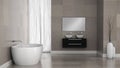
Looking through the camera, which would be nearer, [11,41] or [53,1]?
[11,41]

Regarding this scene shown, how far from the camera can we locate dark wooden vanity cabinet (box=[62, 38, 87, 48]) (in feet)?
30.0

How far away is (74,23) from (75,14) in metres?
0.38

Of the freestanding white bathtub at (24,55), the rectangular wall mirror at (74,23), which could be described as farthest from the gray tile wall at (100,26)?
the freestanding white bathtub at (24,55)

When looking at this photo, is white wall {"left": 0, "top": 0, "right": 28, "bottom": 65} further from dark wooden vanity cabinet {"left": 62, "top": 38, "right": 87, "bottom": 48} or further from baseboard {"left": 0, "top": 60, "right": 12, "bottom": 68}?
dark wooden vanity cabinet {"left": 62, "top": 38, "right": 87, "bottom": 48}

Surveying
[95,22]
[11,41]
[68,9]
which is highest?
[68,9]

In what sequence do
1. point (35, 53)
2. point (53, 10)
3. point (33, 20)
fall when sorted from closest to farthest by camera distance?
point (35, 53)
point (33, 20)
point (53, 10)

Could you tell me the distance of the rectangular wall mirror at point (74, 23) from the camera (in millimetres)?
9422

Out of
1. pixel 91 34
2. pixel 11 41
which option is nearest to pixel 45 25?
pixel 91 34

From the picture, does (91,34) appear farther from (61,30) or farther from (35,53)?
→ (35,53)

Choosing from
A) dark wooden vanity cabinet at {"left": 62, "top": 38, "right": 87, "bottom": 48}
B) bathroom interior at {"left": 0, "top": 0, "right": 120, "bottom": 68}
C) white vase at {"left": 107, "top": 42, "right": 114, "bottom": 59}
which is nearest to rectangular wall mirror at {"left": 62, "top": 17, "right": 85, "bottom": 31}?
bathroom interior at {"left": 0, "top": 0, "right": 120, "bottom": 68}

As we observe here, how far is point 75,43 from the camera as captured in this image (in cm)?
916

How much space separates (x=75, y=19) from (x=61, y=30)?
0.75 meters

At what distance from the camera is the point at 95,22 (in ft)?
30.9

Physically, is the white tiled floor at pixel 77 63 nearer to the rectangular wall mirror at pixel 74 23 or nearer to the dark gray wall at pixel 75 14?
the dark gray wall at pixel 75 14
